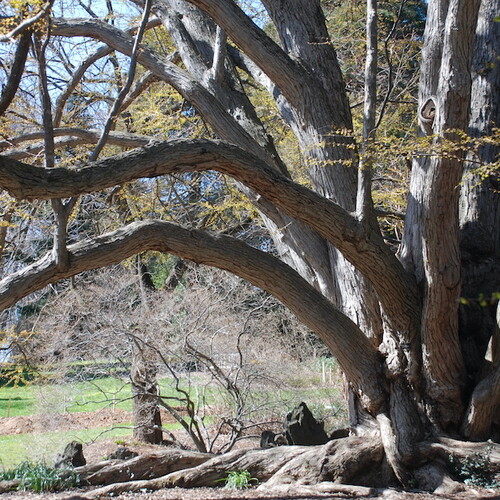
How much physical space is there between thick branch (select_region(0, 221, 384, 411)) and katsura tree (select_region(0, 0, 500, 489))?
0.01 m

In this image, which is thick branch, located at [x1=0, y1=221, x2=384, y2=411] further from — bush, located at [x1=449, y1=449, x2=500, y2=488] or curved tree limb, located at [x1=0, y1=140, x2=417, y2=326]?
bush, located at [x1=449, y1=449, x2=500, y2=488]

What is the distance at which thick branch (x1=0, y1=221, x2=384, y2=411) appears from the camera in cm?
486

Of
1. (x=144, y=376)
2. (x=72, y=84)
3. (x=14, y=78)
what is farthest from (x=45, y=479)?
(x=72, y=84)

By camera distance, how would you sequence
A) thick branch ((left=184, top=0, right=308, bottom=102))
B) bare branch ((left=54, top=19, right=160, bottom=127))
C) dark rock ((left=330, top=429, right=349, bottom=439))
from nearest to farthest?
thick branch ((left=184, top=0, right=308, bottom=102)) → bare branch ((left=54, top=19, right=160, bottom=127)) → dark rock ((left=330, top=429, right=349, bottom=439))

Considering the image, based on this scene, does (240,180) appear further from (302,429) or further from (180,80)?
(302,429)

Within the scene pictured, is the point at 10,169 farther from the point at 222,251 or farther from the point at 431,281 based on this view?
the point at 431,281

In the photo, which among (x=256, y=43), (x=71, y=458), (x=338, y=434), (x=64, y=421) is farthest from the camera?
(x=64, y=421)

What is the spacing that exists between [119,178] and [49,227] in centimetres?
456

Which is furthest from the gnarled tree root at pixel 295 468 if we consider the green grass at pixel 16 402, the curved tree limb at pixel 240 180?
the green grass at pixel 16 402

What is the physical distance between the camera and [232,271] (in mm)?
5789

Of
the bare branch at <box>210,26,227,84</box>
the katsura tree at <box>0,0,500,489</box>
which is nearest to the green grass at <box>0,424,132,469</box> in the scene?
the katsura tree at <box>0,0,500,489</box>

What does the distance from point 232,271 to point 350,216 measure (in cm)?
122

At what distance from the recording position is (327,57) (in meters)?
7.08

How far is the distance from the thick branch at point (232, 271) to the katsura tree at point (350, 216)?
14 millimetres
